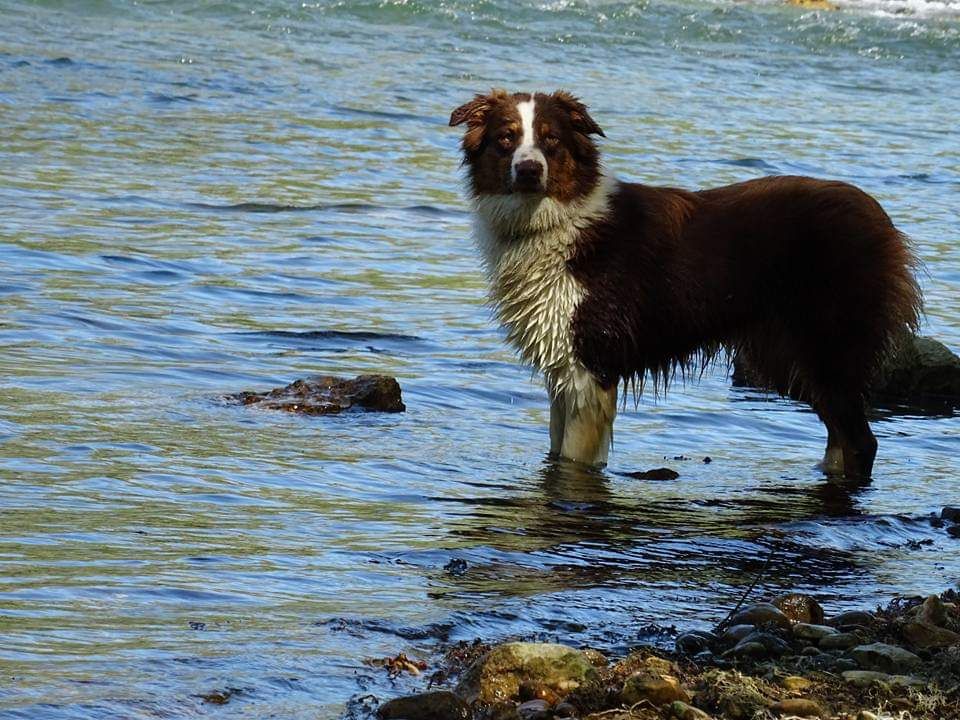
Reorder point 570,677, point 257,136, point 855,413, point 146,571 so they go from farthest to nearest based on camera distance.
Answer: point 257,136 → point 855,413 → point 146,571 → point 570,677

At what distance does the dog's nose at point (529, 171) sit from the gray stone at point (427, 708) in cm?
369

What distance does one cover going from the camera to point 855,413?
27.3 ft

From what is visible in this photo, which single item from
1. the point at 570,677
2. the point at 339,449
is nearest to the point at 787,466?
the point at 339,449

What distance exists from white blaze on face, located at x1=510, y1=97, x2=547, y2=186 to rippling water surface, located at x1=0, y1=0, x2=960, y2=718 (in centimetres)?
135

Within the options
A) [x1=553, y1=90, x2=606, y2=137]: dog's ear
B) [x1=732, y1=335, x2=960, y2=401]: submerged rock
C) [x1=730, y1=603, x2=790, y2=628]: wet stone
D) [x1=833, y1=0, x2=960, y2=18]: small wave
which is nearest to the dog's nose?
[x1=553, y1=90, x2=606, y2=137]: dog's ear

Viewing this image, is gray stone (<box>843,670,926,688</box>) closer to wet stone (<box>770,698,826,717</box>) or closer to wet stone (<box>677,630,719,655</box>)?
wet stone (<box>770,698,826,717</box>)

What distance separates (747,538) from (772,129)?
1303 cm

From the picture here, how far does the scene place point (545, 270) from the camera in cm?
804

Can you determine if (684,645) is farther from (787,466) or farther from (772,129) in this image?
(772,129)

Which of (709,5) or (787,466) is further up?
(709,5)

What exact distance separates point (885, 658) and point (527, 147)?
3.53 metres

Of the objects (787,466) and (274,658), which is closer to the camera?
(274,658)

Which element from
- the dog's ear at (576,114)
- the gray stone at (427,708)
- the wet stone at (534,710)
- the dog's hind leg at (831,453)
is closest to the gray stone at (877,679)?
the wet stone at (534,710)

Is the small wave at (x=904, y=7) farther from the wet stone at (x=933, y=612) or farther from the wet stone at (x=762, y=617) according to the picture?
the wet stone at (x=762, y=617)
